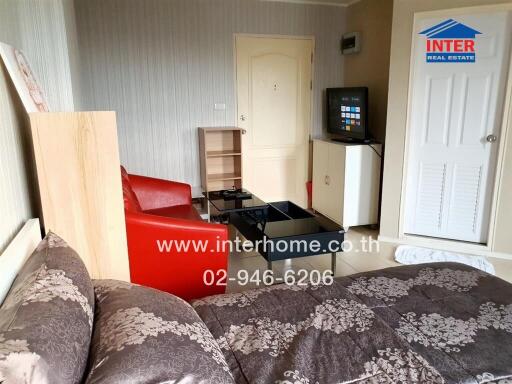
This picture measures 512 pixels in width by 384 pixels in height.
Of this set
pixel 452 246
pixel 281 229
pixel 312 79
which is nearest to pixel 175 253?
pixel 281 229

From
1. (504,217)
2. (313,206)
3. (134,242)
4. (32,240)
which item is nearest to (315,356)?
(32,240)

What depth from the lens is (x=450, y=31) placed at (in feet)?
10.5

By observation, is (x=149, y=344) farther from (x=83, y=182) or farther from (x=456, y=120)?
(x=456, y=120)

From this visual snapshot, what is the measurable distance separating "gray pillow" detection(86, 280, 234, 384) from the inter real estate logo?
3035mm

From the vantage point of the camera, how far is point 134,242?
2143mm

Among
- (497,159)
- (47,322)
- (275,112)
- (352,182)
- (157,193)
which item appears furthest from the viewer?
(275,112)

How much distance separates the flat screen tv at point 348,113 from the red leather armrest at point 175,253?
91.0 inches

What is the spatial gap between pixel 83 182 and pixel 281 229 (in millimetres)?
1498

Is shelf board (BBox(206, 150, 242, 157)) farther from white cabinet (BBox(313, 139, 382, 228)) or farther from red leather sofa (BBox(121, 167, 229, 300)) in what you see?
red leather sofa (BBox(121, 167, 229, 300))

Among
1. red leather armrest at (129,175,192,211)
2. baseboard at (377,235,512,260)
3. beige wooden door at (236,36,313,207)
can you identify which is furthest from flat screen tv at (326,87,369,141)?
red leather armrest at (129,175,192,211)

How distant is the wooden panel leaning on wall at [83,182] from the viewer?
1637mm

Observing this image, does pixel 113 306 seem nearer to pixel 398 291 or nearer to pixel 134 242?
pixel 134 242

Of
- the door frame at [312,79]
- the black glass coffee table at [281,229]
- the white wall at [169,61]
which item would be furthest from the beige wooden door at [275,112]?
the black glass coffee table at [281,229]

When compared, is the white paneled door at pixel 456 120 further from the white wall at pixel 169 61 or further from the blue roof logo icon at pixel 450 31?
the white wall at pixel 169 61
